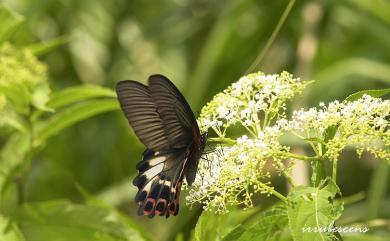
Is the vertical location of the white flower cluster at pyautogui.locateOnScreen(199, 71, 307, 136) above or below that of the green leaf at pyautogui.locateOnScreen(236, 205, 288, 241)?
above

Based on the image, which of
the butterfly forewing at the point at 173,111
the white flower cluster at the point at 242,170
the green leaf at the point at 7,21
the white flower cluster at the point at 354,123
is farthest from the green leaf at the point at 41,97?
the white flower cluster at the point at 354,123

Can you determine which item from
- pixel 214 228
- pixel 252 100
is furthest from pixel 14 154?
pixel 252 100

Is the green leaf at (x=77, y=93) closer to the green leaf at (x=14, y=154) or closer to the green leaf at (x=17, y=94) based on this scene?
the green leaf at (x=17, y=94)

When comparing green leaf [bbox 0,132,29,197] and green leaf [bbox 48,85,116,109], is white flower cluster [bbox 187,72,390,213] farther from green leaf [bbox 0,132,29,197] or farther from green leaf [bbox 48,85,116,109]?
green leaf [bbox 0,132,29,197]

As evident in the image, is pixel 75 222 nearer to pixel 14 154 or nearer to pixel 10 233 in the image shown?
pixel 10 233

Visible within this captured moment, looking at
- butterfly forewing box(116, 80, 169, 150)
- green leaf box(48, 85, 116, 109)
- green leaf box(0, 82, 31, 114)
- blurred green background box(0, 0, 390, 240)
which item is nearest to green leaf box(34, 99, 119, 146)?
green leaf box(48, 85, 116, 109)

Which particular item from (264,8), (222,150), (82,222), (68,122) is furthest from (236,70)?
(222,150)

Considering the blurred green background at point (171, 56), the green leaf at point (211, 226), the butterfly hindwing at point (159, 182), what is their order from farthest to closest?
the blurred green background at point (171, 56) → the butterfly hindwing at point (159, 182) → the green leaf at point (211, 226)
